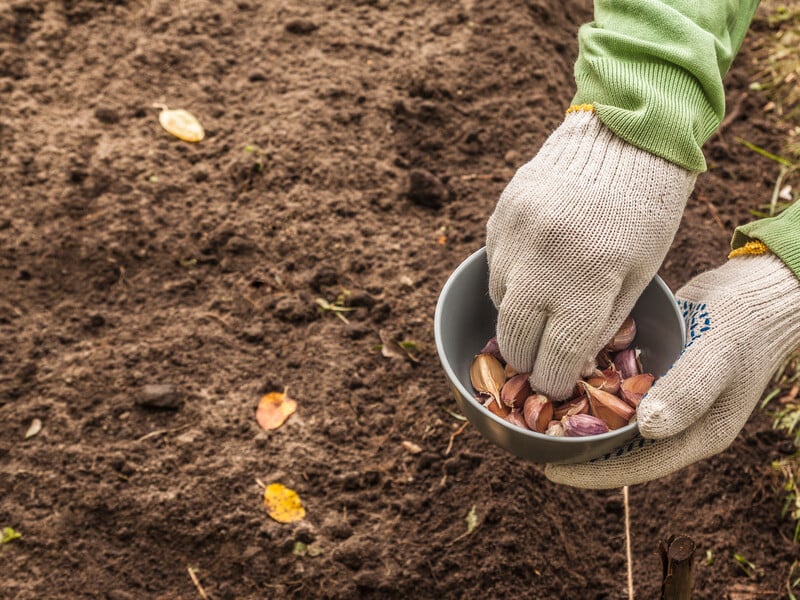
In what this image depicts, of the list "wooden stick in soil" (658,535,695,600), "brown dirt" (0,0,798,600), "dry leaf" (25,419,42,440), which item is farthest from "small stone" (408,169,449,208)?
"wooden stick in soil" (658,535,695,600)

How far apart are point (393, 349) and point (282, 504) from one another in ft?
1.54

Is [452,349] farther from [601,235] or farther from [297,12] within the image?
[297,12]

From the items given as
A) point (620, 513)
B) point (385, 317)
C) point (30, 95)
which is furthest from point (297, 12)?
point (620, 513)

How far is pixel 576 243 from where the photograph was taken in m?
1.34

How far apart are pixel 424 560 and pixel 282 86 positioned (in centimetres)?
149

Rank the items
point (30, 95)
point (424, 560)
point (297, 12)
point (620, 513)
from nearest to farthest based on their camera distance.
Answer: point (424, 560), point (620, 513), point (30, 95), point (297, 12)

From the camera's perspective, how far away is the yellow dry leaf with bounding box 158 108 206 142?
7.72 feet

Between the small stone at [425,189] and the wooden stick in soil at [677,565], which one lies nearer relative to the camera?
the wooden stick in soil at [677,565]

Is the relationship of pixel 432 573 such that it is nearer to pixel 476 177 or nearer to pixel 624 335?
pixel 624 335

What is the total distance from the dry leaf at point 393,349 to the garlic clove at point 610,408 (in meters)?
0.63

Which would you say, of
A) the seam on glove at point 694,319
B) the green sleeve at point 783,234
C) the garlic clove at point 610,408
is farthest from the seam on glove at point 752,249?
the garlic clove at point 610,408

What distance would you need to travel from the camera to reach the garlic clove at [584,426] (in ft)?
4.54

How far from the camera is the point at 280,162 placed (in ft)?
7.49

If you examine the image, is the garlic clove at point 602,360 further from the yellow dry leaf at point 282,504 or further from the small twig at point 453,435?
the yellow dry leaf at point 282,504
